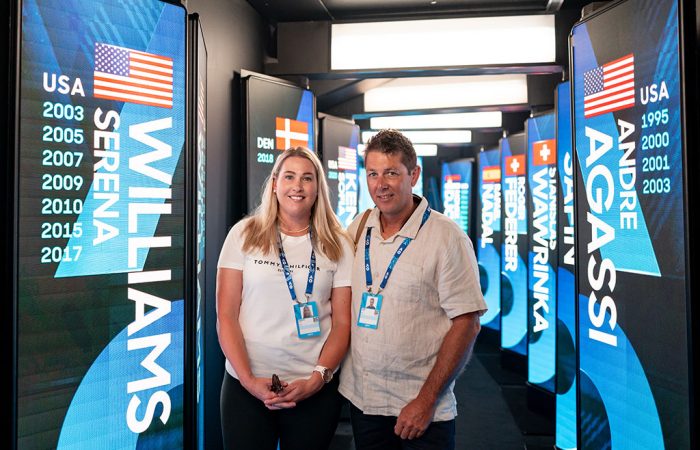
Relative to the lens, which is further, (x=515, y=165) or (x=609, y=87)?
(x=515, y=165)

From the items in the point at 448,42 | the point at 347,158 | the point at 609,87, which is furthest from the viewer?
the point at 347,158

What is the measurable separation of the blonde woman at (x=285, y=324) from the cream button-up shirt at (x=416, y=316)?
16 cm

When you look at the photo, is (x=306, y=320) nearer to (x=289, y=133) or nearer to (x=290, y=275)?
(x=290, y=275)

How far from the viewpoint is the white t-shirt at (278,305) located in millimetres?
1819

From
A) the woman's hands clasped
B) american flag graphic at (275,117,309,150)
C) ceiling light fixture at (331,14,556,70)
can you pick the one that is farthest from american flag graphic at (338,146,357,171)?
the woman's hands clasped

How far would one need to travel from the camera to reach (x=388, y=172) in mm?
1750

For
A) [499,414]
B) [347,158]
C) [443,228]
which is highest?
[347,158]

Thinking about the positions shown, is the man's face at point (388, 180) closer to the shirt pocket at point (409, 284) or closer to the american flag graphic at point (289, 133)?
the shirt pocket at point (409, 284)

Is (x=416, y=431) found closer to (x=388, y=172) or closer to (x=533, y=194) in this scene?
(x=388, y=172)

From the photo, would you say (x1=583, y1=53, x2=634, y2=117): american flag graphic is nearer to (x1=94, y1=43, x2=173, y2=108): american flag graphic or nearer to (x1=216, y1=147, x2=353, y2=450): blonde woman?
(x1=216, y1=147, x2=353, y2=450): blonde woman

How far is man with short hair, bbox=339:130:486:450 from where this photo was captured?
66.4 inches

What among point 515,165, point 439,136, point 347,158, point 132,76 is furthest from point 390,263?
point 439,136

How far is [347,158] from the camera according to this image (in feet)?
19.6

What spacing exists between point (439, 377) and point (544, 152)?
2913 mm
